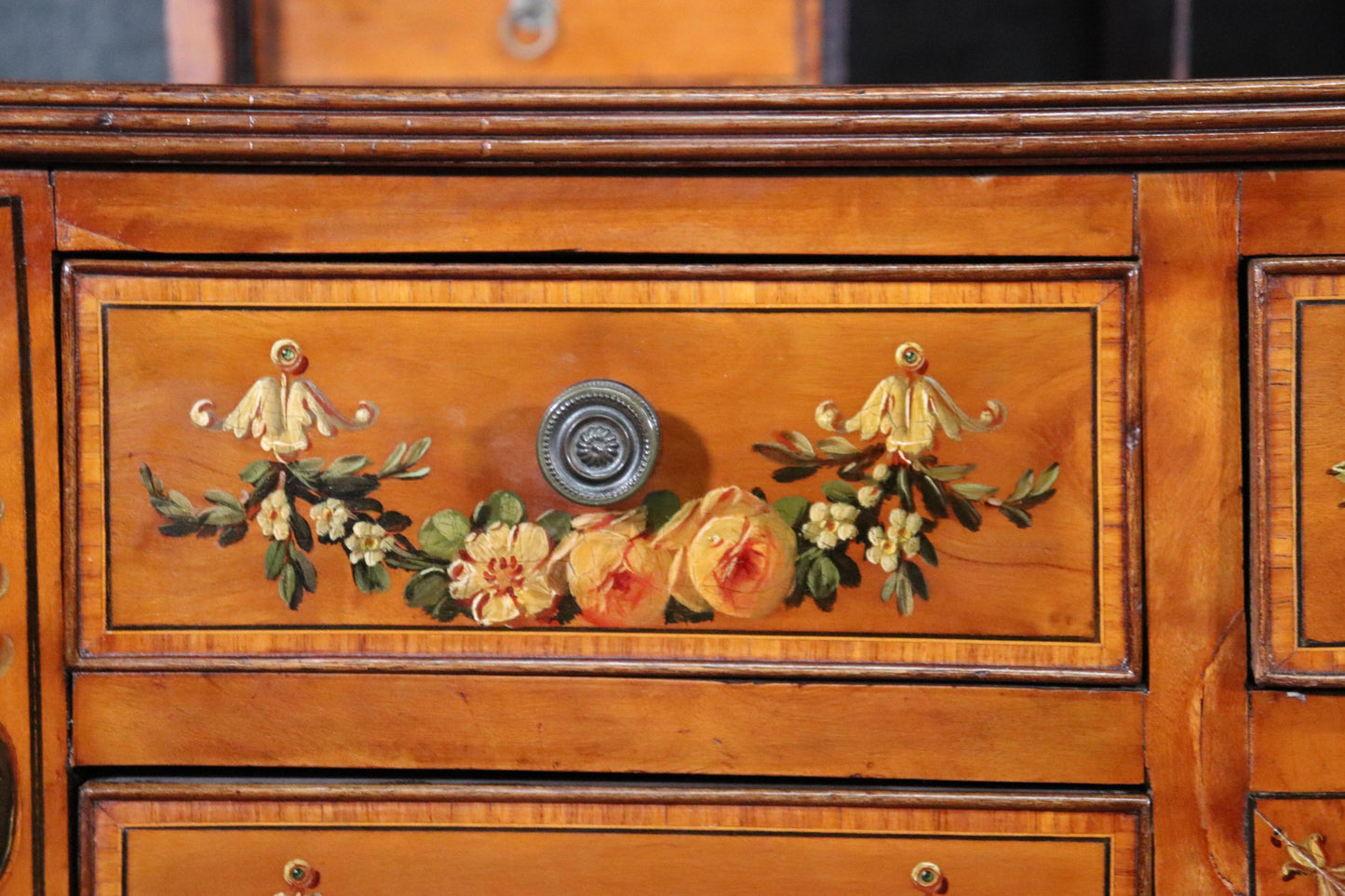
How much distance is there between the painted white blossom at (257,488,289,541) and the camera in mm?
532

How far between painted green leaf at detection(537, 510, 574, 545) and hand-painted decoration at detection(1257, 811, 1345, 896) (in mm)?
391

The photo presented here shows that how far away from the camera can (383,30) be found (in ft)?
2.65

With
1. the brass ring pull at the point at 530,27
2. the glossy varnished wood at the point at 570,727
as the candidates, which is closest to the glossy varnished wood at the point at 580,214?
the glossy varnished wood at the point at 570,727

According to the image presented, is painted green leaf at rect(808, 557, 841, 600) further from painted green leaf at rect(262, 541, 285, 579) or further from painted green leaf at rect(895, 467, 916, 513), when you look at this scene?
painted green leaf at rect(262, 541, 285, 579)

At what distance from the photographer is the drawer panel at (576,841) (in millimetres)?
531

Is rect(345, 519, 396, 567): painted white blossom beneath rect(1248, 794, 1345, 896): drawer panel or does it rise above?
above

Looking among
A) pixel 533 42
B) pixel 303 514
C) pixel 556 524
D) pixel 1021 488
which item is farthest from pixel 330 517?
pixel 533 42

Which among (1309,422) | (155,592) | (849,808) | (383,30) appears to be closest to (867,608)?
(849,808)

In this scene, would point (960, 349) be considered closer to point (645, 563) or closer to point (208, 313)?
point (645, 563)

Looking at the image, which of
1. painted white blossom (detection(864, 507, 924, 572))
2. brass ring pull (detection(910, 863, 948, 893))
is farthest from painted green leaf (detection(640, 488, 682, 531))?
brass ring pull (detection(910, 863, 948, 893))

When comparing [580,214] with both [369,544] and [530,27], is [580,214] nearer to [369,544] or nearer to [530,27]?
[369,544]

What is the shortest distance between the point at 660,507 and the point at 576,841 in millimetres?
187

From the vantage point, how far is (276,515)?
53 cm

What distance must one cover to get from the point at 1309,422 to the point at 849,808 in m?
0.31
